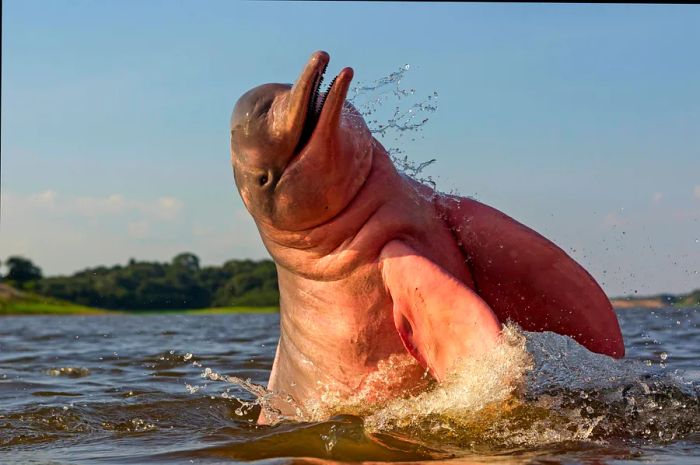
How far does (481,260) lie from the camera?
7.51m

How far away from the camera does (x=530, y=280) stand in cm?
741

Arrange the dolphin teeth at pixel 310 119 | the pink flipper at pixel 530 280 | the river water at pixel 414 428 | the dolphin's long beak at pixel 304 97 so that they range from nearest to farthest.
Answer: the river water at pixel 414 428 → the dolphin's long beak at pixel 304 97 → the dolphin teeth at pixel 310 119 → the pink flipper at pixel 530 280

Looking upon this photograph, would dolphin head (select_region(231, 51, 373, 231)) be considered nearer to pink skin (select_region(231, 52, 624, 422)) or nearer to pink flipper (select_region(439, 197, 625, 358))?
pink skin (select_region(231, 52, 624, 422))

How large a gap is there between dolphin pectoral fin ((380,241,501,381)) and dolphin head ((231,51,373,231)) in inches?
22.0

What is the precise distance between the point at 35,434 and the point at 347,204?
299 cm

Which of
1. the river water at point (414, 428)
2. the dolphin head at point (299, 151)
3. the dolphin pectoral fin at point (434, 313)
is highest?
the dolphin head at point (299, 151)

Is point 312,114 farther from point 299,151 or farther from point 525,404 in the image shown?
point 525,404

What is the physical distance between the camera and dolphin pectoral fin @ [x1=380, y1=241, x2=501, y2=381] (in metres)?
6.16

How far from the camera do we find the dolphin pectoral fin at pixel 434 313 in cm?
616

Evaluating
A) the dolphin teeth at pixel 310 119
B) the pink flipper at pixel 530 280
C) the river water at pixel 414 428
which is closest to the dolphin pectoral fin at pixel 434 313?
the river water at pixel 414 428

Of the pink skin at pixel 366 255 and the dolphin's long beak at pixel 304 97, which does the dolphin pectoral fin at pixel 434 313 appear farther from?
the dolphin's long beak at pixel 304 97

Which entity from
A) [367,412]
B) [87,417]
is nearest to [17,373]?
[87,417]

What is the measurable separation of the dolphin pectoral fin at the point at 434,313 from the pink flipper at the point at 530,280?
2.56 ft

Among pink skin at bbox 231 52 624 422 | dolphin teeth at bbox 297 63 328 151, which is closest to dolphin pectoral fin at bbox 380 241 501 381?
pink skin at bbox 231 52 624 422
